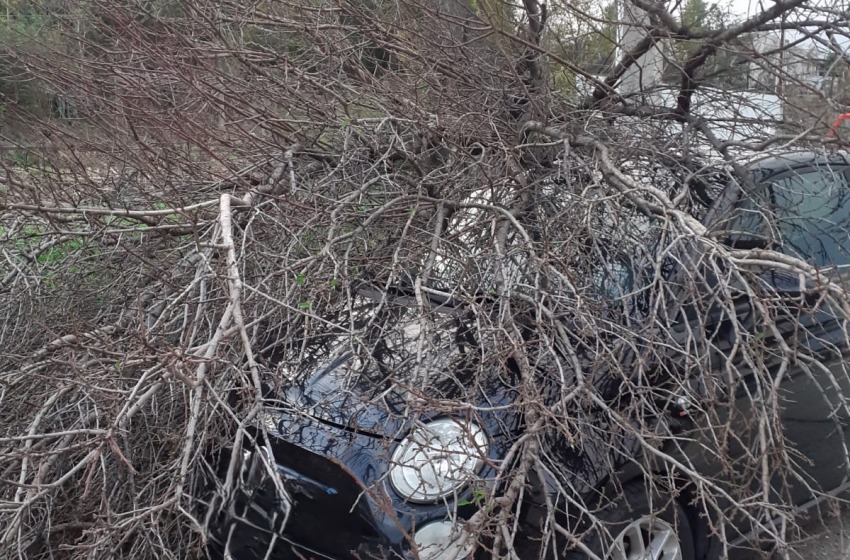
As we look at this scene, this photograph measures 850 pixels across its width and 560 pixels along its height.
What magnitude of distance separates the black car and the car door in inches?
0.7

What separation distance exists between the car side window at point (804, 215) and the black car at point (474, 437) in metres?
0.05

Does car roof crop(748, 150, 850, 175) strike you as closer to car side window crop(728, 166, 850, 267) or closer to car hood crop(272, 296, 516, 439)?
car side window crop(728, 166, 850, 267)

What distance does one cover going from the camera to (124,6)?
4250 millimetres

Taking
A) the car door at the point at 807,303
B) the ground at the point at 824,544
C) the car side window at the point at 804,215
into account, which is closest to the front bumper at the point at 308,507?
the car door at the point at 807,303

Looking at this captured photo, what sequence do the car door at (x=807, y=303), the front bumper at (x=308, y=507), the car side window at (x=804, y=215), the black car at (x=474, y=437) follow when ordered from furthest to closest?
the car side window at (x=804, y=215) → the car door at (x=807, y=303) → the front bumper at (x=308, y=507) → the black car at (x=474, y=437)

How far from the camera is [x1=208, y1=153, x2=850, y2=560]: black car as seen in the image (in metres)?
2.36

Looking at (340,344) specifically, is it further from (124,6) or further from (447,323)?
(124,6)

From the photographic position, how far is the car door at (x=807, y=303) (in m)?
2.85

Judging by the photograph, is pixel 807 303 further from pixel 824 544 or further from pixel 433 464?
pixel 433 464

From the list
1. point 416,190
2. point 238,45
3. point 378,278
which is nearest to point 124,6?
point 238,45

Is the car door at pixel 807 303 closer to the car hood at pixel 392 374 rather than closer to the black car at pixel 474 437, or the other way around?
the black car at pixel 474 437

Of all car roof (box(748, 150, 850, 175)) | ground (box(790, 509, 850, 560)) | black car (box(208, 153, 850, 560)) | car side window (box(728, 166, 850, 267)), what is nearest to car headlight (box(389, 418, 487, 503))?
black car (box(208, 153, 850, 560))

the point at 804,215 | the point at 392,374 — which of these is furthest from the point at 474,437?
the point at 804,215

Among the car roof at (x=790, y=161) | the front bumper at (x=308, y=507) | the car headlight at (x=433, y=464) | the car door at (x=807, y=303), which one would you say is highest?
the car roof at (x=790, y=161)
